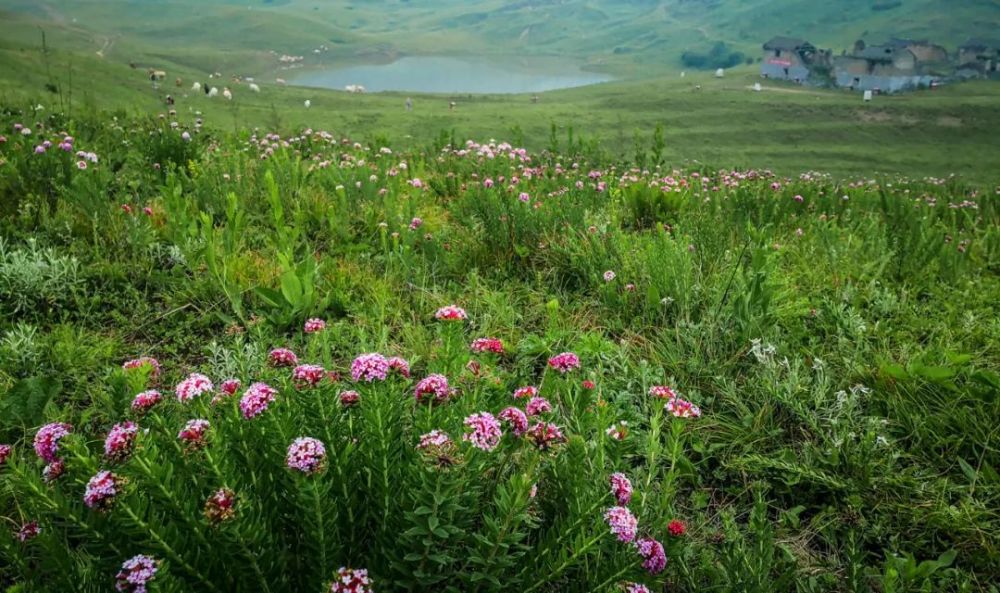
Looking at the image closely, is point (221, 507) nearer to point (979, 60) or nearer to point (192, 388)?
point (192, 388)

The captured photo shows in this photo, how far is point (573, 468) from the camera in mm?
1686

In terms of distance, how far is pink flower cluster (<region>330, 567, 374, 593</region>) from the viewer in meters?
1.33

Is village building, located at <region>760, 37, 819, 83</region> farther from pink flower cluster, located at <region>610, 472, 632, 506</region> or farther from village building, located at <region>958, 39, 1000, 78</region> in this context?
pink flower cluster, located at <region>610, 472, 632, 506</region>

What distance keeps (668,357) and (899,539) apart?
135cm

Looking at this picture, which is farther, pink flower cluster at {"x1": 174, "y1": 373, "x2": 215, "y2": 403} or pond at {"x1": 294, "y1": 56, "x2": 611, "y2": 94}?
pond at {"x1": 294, "y1": 56, "x2": 611, "y2": 94}

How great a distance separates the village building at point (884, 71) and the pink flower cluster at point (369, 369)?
4249 inches

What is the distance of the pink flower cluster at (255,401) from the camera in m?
1.73

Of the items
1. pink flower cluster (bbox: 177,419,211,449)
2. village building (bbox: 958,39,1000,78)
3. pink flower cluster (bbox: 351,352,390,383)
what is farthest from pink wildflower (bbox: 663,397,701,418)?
village building (bbox: 958,39,1000,78)

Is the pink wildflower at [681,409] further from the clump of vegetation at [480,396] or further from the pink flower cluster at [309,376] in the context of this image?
the pink flower cluster at [309,376]

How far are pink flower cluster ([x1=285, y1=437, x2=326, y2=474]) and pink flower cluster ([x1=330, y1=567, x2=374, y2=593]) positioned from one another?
0.27m

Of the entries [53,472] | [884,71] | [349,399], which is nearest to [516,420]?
[349,399]

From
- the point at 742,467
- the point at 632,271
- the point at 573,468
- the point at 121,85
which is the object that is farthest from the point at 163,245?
the point at 121,85

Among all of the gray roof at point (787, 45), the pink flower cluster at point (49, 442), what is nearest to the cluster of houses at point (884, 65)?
the gray roof at point (787, 45)

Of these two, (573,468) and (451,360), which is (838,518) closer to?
(573,468)
